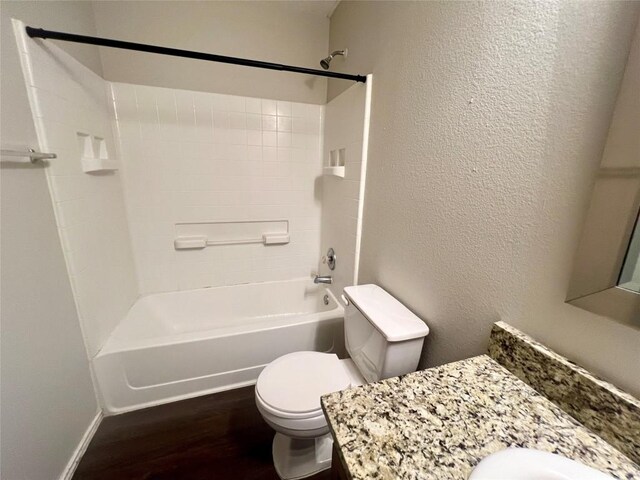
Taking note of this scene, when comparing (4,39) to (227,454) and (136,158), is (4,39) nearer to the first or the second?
(136,158)

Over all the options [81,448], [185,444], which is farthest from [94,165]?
[185,444]

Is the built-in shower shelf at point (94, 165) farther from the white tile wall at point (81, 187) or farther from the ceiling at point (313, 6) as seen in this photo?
the ceiling at point (313, 6)

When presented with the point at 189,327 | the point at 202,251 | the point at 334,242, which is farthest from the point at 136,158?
the point at 334,242

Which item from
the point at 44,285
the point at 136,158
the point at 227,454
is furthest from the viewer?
the point at 136,158

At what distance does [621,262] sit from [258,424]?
1.57 m

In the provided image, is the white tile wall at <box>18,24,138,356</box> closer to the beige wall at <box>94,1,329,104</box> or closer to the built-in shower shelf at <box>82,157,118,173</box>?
the built-in shower shelf at <box>82,157,118,173</box>

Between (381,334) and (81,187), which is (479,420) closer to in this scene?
(381,334)

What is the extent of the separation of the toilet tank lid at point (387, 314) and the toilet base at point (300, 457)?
2.06ft

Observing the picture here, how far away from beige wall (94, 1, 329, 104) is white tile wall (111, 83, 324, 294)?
91 millimetres

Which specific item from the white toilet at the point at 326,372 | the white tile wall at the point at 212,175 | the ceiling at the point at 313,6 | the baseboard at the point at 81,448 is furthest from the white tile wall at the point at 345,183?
the baseboard at the point at 81,448

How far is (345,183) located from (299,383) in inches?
46.3

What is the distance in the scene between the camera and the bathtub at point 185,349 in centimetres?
139

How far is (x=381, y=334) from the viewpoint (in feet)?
3.12

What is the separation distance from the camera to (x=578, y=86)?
54cm
